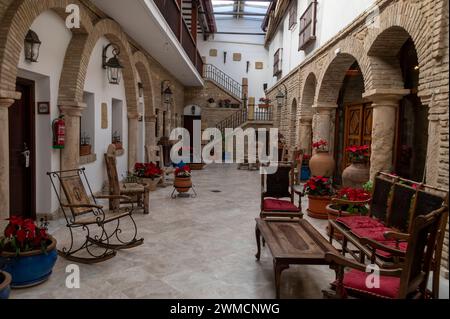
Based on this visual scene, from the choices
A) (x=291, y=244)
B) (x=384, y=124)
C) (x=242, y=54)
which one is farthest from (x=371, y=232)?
(x=242, y=54)

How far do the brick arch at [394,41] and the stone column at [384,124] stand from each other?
0.19 metres

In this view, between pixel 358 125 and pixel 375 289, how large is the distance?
22.8ft

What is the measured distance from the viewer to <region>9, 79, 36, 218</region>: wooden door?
5141mm

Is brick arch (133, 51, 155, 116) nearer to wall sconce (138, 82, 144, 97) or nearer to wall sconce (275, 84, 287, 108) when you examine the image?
wall sconce (138, 82, 144, 97)

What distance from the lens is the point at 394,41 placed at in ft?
19.4

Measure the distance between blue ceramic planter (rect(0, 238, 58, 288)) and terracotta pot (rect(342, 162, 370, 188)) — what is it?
204 inches

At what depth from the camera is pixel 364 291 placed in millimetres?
2572

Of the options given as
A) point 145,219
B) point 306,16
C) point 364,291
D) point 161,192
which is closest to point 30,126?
point 145,219

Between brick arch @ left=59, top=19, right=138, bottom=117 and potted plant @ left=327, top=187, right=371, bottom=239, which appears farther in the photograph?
brick arch @ left=59, top=19, right=138, bottom=117

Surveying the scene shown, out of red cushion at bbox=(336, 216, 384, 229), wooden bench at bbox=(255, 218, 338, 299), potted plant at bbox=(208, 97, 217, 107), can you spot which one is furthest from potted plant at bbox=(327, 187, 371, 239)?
potted plant at bbox=(208, 97, 217, 107)

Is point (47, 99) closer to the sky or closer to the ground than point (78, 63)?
closer to the ground

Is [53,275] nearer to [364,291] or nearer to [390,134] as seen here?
[364,291]

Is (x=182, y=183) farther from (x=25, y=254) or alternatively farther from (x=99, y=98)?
(x=25, y=254)

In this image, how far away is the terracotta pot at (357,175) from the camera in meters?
6.65
